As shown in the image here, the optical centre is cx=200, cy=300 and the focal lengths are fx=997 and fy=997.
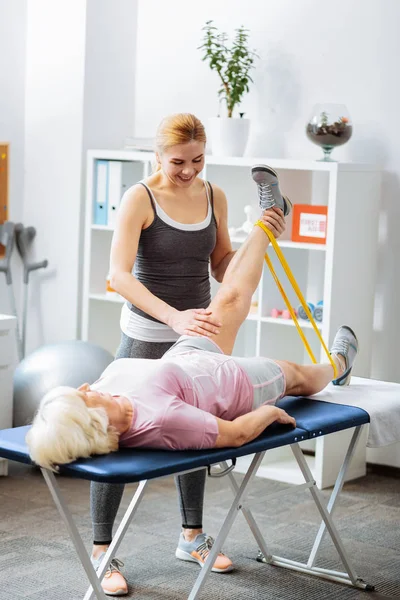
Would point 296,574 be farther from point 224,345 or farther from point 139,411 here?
point 139,411

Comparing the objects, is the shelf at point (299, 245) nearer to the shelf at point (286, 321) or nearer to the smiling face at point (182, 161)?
the shelf at point (286, 321)

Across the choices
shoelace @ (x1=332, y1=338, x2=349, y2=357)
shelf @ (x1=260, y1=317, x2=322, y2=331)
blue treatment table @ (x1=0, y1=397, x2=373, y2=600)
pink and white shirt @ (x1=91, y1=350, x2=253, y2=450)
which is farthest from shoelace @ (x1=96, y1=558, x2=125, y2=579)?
shelf @ (x1=260, y1=317, x2=322, y2=331)

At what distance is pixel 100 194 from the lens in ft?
14.9

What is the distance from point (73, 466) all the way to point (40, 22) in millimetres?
3152

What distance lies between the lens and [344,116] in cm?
398

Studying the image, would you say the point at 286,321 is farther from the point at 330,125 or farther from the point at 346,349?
the point at 346,349

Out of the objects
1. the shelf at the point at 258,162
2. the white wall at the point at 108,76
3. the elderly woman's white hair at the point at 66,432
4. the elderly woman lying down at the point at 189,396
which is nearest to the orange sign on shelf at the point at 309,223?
the shelf at the point at 258,162

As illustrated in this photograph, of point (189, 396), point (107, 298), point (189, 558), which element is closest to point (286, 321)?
point (107, 298)

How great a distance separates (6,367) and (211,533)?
3.56ft

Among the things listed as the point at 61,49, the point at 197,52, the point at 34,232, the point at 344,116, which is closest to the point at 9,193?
the point at 34,232

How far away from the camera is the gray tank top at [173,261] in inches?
111

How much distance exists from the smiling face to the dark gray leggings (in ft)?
1.58

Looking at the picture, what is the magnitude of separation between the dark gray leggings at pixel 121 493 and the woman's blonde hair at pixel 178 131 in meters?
0.57

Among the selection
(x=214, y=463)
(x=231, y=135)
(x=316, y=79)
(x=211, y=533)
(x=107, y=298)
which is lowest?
(x=211, y=533)
